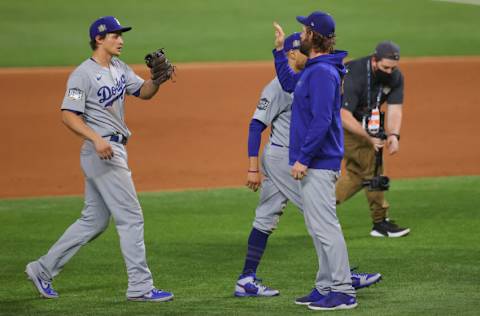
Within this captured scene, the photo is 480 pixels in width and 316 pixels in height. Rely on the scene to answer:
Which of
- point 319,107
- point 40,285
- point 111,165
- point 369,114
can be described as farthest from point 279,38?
point 369,114

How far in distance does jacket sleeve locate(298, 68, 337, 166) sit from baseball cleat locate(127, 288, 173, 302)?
151 cm

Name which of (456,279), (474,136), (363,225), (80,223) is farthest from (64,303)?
(474,136)

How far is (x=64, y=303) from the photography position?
774 cm

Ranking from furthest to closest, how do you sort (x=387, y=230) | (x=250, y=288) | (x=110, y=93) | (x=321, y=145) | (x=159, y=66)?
1. (x=387, y=230)
2. (x=159, y=66)
3. (x=250, y=288)
4. (x=110, y=93)
5. (x=321, y=145)

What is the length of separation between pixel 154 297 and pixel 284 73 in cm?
182

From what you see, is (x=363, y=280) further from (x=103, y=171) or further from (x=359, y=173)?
(x=359, y=173)

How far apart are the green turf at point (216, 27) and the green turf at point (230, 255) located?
8.99 m

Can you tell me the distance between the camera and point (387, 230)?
10.5 meters

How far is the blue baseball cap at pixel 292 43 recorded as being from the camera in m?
7.83

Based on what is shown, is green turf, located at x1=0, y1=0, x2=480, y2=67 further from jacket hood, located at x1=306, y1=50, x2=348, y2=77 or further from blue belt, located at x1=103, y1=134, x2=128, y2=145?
jacket hood, located at x1=306, y1=50, x2=348, y2=77

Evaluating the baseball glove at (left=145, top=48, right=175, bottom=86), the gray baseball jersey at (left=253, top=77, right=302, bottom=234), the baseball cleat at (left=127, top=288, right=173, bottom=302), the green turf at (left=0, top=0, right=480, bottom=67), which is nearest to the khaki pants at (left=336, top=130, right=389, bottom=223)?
Result: the gray baseball jersey at (left=253, top=77, right=302, bottom=234)

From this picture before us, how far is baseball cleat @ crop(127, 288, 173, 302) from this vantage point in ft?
25.3

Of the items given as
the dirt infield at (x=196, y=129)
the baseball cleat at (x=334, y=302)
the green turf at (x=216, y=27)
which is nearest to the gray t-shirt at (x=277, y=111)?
the baseball cleat at (x=334, y=302)

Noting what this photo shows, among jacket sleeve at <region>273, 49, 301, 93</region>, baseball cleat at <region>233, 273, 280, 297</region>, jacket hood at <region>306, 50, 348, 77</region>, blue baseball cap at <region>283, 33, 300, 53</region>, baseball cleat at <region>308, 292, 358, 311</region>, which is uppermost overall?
blue baseball cap at <region>283, 33, 300, 53</region>
